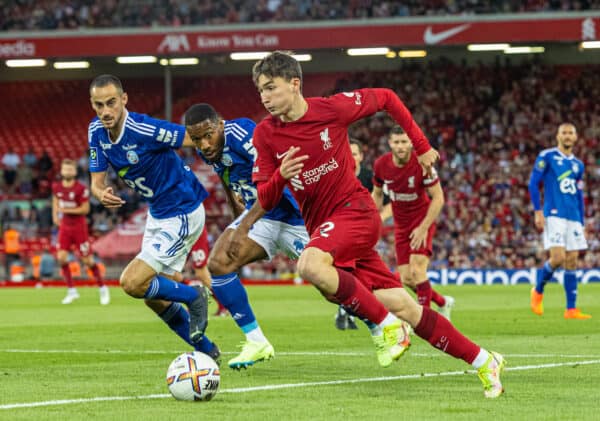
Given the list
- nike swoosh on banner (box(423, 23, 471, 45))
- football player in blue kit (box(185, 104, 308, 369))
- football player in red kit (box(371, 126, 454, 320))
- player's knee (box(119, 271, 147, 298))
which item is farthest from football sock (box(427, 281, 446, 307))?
nike swoosh on banner (box(423, 23, 471, 45))

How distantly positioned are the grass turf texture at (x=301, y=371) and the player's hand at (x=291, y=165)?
52.9 inches

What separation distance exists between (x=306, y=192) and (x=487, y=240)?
2216 cm

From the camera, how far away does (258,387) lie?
7.61 meters

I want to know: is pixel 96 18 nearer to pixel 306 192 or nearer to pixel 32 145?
pixel 32 145

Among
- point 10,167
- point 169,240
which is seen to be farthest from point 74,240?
point 10,167

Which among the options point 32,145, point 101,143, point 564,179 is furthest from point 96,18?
point 101,143

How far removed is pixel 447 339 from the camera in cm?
676

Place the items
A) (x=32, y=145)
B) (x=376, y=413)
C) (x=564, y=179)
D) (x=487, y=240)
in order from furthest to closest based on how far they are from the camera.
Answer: (x=32, y=145) → (x=487, y=240) → (x=564, y=179) → (x=376, y=413)

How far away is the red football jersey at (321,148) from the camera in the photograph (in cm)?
720

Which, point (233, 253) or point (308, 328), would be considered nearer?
point (233, 253)

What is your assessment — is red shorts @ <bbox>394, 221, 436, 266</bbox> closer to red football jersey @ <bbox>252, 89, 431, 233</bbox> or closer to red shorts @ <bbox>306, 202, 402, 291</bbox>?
red shorts @ <bbox>306, 202, 402, 291</bbox>

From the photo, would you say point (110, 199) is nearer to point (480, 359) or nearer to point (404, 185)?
point (480, 359)

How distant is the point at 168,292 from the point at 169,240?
1.76 ft

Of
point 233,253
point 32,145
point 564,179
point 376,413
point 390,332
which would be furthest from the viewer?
point 32,145
